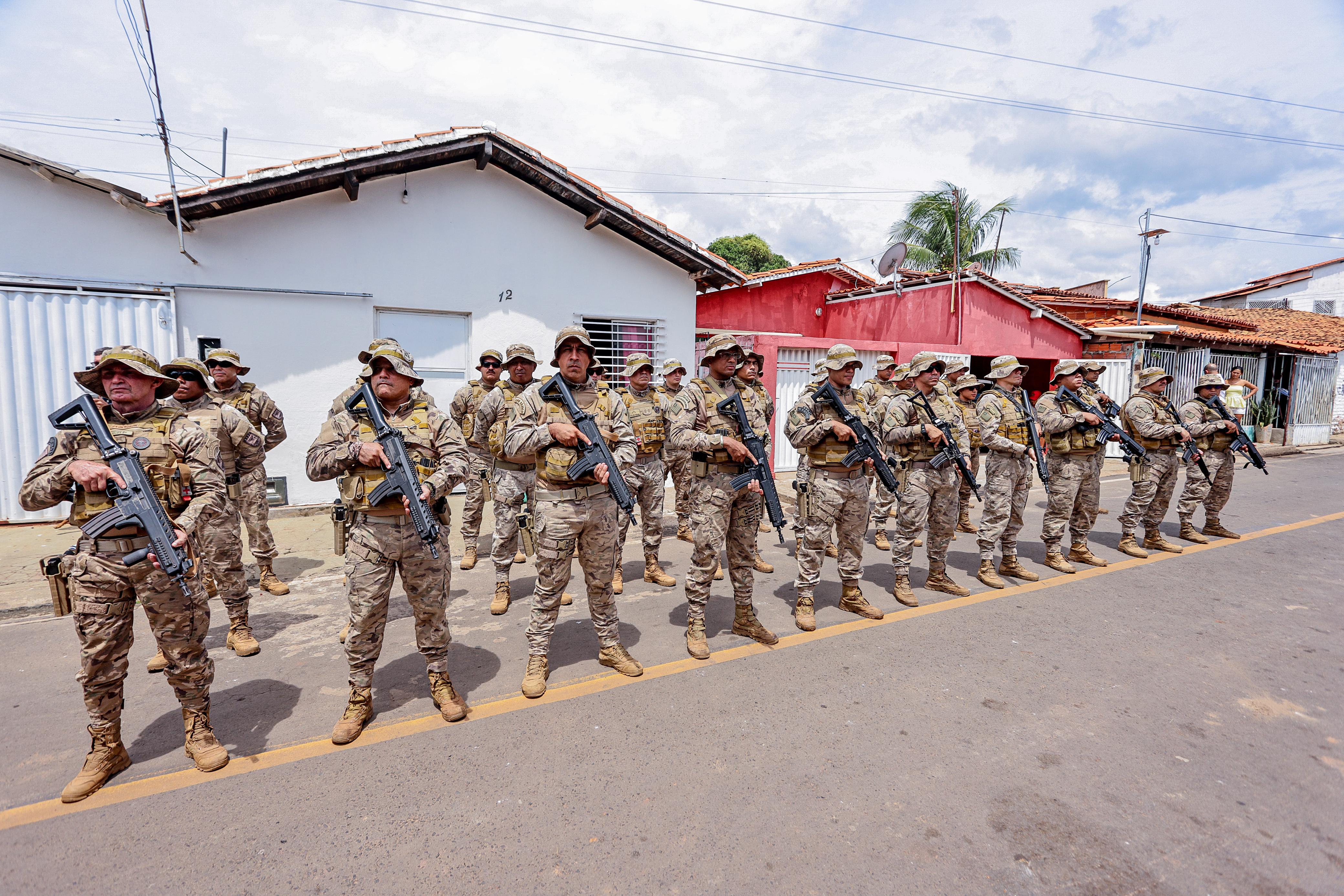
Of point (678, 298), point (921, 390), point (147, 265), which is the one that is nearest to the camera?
point (921, 390)

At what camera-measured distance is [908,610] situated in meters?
4.87

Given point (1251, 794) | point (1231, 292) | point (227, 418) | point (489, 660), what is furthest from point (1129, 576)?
point (1231, 292)

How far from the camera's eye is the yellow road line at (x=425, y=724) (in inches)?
102

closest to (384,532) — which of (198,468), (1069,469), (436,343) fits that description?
(198,468)

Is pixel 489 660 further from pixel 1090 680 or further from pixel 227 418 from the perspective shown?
pixel 1090 680

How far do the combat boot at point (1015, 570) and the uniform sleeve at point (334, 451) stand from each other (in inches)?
224

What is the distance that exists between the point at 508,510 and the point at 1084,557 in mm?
5805

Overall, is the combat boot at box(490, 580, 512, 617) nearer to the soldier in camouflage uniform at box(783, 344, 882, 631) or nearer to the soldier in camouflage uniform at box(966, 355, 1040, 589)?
the soldier in camouflage uniform at box(783, 344, 882, 631)

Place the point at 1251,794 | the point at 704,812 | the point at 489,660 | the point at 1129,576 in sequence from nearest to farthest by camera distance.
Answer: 1. the point at 704,812
2. the point at 1251,794
3. the point at 489,660
4. the point at 1129,576

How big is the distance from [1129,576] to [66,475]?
7.90m

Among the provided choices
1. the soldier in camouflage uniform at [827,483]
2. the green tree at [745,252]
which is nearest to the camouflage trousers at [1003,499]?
the soldier in camouflage uniform at [827,483]

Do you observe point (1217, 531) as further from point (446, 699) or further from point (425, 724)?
A: point (425, 724)

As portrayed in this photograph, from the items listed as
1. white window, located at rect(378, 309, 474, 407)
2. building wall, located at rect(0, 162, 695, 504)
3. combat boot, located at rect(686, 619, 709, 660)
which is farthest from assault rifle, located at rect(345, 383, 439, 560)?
building wall, located at rect(0, 162, 695, 504)

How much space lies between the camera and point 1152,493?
6.55 meters
